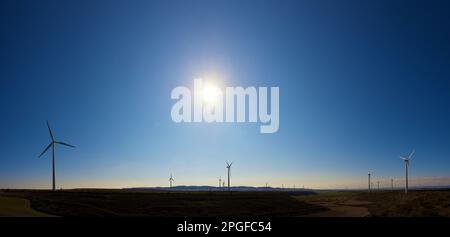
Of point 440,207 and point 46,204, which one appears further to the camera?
point 46,204

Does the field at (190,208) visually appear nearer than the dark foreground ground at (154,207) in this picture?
Yes

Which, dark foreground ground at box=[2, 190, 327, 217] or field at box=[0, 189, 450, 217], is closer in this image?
field at box=[0, 189, 450, 217]

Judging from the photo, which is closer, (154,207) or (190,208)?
(154,207)

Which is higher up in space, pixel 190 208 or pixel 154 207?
pixel 154 207

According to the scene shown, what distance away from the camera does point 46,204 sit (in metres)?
70.3

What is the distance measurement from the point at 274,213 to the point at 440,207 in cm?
3286
